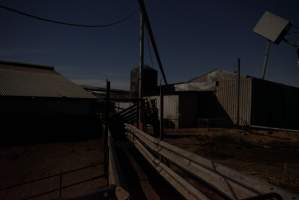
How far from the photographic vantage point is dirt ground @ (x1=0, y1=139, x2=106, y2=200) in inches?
230

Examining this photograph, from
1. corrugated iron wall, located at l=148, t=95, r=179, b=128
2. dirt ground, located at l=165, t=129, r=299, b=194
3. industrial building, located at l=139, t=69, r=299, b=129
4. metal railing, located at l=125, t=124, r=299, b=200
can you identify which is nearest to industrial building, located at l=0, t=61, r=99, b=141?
industrial building, located at l=139, t=69, r=299, b=129

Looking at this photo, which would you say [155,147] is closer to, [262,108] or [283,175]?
[283,175]

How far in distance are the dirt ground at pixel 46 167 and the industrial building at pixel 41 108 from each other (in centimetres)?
349

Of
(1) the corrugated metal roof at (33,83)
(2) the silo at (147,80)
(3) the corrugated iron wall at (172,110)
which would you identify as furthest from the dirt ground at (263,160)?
(2) the silo at (147,80)

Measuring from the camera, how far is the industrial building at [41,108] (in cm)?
1522

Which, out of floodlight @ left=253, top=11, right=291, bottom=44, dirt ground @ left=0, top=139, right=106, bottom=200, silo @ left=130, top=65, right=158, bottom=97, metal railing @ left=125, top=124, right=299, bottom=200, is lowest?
Answer: dirt ground @ left=0, top=139, right=106, bottom=200

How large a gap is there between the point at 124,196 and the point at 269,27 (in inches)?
1071

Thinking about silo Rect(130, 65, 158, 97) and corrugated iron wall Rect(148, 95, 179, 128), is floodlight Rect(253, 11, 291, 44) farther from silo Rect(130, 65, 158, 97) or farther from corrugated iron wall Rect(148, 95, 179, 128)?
silo Rect(130, 65, 158, 97)

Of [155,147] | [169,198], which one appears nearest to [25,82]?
[155,147]

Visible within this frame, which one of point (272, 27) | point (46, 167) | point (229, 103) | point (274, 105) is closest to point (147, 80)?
point (229, 103)

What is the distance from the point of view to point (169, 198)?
5.30 m

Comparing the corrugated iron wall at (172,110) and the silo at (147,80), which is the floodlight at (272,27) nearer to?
the corrugated iron wall at (172,110)

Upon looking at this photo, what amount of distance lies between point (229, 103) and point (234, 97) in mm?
843

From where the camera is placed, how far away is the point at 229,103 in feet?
72.7
